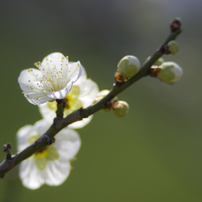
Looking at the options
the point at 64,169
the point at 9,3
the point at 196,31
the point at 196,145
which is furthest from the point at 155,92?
the point at 64,169

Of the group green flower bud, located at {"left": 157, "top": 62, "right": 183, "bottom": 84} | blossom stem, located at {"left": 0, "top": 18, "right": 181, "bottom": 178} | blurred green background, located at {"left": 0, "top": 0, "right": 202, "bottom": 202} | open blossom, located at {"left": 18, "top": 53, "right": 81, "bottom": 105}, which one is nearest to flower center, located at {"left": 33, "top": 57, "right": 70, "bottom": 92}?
open blossom, located at {"left": 18, "top": 53, "right": 81, "bottom": 105}

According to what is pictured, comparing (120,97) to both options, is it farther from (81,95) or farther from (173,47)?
(173,47)

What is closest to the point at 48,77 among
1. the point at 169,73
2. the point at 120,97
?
the point at 169,73

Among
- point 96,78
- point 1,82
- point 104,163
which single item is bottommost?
point 104,163

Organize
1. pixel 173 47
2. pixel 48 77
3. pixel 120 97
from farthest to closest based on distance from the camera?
pixel 120 97 < pixel 48 77 < pixel 173 47

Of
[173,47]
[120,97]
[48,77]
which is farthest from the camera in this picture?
[120,97]

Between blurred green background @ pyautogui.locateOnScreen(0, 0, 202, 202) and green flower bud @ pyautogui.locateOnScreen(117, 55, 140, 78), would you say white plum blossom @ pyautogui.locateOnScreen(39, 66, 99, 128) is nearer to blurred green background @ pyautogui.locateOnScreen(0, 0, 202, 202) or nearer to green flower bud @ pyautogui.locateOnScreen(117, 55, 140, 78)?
green flower bud @ pyautogui.locateOnScreen(117, 55, 140, 78)

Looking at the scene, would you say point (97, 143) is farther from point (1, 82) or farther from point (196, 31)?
point (196, 31)
